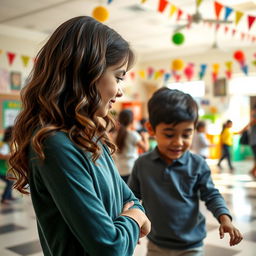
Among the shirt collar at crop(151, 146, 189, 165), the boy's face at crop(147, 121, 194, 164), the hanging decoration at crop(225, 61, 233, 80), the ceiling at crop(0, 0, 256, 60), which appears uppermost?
the ceiling at crop(0, 0, 256, 60)

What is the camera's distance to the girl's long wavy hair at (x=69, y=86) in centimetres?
77

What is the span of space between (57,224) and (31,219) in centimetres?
314

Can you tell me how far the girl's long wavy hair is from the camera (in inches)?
30.3

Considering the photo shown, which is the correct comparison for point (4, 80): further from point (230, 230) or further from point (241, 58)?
point (230, 230)

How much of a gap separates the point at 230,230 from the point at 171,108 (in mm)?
492

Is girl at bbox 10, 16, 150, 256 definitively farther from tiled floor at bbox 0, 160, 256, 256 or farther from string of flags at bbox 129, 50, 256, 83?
string of flags at bbox 129, 50, 256, 83

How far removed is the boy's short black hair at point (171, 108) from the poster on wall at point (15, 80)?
813 cm

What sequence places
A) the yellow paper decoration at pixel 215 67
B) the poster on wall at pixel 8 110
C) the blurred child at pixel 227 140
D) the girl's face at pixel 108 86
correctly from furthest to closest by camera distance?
the yellow paper decoration at pixel 215 67
the poster on wall at pixel 8 110
the blurred child at pixel 227 140
the girl's face at pixel 108 86

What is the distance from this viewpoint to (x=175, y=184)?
143 cm

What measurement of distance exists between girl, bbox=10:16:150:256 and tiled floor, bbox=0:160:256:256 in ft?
6.37

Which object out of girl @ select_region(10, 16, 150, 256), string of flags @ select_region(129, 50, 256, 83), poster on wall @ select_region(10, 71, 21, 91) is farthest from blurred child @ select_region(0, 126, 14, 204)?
string of flags @ select_region(129, 50, 256, 83)

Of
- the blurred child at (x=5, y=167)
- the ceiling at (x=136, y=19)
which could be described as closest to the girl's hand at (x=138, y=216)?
the blurred child at (x=5, y=167)

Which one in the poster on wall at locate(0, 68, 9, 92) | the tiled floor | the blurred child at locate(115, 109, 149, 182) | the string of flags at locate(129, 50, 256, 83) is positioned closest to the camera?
the tiled floor

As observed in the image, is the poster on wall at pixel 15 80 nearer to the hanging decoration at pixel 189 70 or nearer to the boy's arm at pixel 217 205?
the hanging decoration at pixel 189 70
